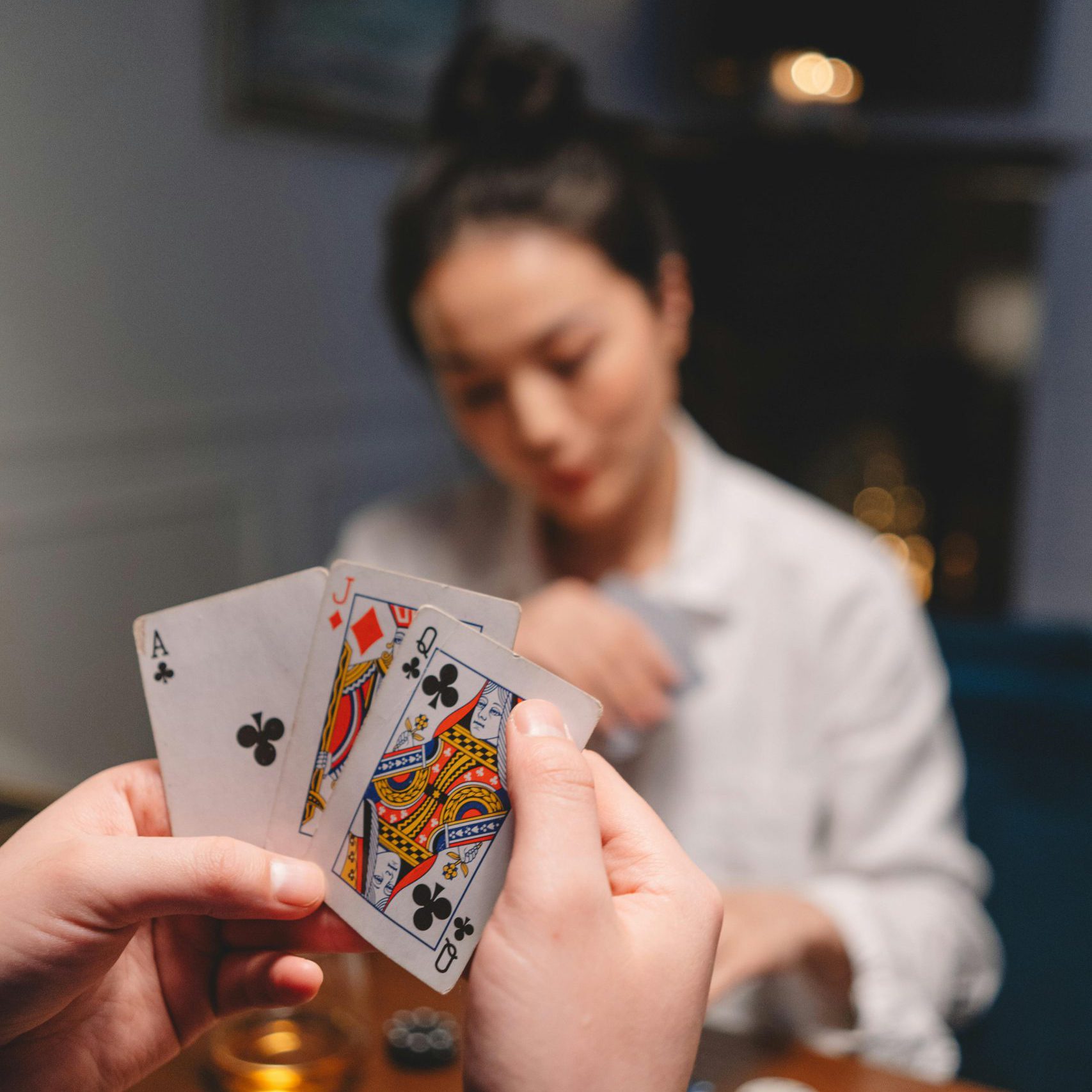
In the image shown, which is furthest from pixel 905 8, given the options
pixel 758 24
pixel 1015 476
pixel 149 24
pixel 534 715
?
pixel 534 715

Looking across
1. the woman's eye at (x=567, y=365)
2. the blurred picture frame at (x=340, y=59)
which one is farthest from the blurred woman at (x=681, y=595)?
the blurred picture frame at (x=340, y=59)

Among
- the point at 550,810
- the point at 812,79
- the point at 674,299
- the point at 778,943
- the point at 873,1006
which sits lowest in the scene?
the point at 873,1006

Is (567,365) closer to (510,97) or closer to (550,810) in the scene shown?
(510,97)

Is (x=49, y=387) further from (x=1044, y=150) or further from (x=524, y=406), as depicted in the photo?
(x=1044, y=150)

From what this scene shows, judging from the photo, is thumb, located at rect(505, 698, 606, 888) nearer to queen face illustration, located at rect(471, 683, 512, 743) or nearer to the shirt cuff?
queen face illustration, located at rect(471, 683, 512, 743)

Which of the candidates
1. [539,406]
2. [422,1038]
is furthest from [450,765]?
[539,406]

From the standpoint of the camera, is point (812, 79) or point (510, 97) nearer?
point (510, 97)

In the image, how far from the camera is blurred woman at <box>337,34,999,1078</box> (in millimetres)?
1049

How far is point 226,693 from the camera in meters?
0.50

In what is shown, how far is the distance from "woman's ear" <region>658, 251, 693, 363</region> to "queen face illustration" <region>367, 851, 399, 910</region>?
907 mm

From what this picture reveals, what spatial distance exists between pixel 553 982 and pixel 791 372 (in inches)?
102

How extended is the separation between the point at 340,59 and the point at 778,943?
1763 millimetres

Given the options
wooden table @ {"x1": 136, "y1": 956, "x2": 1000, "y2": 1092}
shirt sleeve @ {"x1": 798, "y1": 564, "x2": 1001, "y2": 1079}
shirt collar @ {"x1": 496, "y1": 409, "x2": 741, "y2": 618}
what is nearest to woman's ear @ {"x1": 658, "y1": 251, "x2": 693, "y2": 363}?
shirt collar @ {"x1": 496, "y1": 409, "x2": 741, "y2": 618}

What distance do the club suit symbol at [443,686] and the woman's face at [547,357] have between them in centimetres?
68
